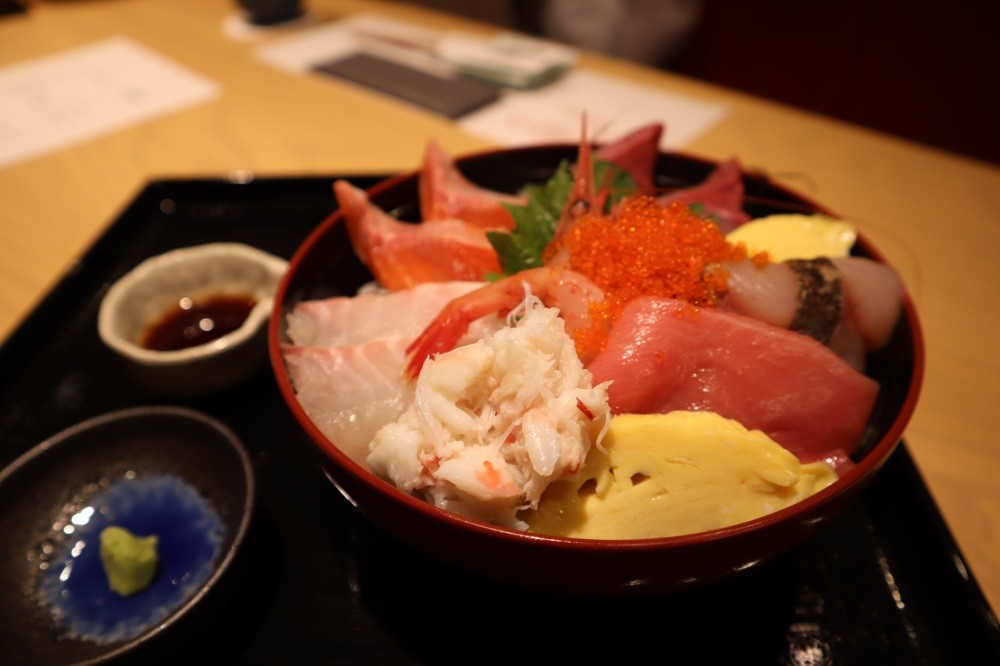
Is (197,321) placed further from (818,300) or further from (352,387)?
(818,300)

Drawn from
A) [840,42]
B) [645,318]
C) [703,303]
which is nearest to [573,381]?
[645,318]

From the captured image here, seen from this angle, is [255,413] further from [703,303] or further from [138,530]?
[703,303]

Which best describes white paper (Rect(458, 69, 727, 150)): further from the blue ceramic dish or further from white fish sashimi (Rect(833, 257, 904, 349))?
the blue ceramic dish

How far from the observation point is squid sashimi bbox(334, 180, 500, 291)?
3.67 ft

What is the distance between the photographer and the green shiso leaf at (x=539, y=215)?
109 centimetres

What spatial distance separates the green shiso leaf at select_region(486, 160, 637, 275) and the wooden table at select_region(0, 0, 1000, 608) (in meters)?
0.59

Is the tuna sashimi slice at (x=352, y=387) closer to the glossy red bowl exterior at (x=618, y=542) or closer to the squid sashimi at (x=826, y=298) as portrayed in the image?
the glossy red bowl exterior at (x=618, y=542)

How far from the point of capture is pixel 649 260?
3.05 feet

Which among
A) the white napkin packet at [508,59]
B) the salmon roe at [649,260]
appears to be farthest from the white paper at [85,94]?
the salmon roe at [649,260]

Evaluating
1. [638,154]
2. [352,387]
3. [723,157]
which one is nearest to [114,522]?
[352,387]

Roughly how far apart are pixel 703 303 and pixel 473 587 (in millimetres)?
509

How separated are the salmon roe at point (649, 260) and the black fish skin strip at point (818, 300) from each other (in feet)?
0.31

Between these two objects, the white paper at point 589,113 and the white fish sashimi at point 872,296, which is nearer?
the white fish sashimi at point 872,296

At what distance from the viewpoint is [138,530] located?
1.04m
